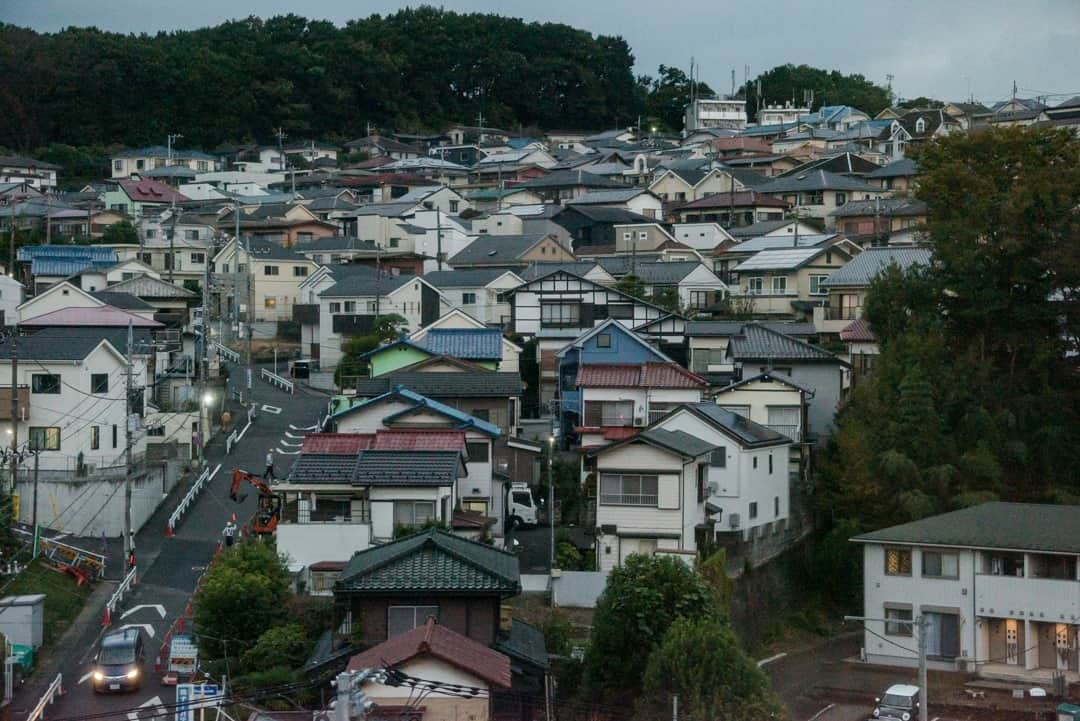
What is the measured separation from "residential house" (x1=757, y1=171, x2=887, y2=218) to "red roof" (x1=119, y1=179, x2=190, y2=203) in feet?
71.4

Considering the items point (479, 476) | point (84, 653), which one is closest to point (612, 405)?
point (479, 476)

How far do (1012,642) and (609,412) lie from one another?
8.42 meters

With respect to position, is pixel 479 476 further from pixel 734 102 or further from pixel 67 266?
pixel 734 102

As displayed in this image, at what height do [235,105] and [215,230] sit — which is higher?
[235,105]

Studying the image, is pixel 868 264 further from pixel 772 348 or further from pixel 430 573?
pixel 430 573

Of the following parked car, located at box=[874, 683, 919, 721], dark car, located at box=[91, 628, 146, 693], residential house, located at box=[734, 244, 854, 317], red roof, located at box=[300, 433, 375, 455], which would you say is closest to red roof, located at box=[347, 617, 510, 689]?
dark car, located at box=[91, 628, 146, 693]

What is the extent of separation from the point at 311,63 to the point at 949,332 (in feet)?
184

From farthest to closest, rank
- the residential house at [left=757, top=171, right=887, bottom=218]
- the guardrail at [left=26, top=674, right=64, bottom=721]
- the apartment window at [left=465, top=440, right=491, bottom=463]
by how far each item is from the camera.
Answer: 1. the residential house at [left=757, top=171, right=887, bottom=218]
2. the apartment window at [left=465, top=440, right=491, bottom=463]
3. the guardrail at [left=26, top=674, right=64, bottom=721]

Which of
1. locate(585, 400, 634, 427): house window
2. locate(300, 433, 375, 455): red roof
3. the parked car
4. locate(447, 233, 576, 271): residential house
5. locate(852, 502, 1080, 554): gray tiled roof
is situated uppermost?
locate(447, 233, 576, 271): residential house

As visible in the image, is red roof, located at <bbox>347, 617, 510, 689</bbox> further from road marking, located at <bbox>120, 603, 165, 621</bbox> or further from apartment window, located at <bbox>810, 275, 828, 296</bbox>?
apartment window, located at <bbox>810, 275, 828, 296</bbox>

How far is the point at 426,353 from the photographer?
29.7 metres

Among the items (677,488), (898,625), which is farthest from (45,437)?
(898,625)

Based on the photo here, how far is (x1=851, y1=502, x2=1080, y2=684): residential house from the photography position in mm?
21109

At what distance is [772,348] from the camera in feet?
97.3
